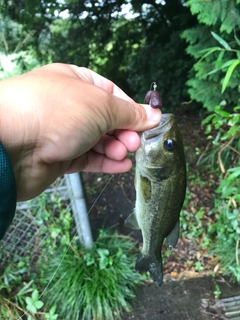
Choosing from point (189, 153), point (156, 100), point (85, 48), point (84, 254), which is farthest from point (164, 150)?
point (85, 48)

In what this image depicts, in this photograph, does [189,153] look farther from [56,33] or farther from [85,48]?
[56,33]

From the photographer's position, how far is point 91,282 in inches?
125

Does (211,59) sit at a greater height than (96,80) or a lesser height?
lesser

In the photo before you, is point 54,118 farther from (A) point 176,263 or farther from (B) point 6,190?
(A) point 176,263

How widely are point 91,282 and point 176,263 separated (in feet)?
3.20

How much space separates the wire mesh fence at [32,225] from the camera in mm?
3292

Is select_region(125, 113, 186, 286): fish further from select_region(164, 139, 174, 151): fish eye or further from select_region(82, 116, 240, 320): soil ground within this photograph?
select_region(82, 116, 240, 320): soil ground

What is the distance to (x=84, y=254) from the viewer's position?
131 inches

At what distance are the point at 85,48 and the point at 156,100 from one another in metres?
4.45

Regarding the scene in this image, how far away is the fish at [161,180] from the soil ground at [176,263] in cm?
62

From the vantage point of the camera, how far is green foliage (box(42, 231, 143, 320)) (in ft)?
10.1

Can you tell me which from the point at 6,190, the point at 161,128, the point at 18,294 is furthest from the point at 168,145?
the point at 18,294

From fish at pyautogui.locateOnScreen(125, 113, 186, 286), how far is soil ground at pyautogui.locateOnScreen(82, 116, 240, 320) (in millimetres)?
624

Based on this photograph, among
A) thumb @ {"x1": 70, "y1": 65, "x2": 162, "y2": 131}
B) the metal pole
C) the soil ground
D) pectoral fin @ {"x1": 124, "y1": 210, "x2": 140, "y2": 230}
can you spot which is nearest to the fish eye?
thumb @ {"x1": 70, "y1": 65, "x2": 162, "y2": 131}
